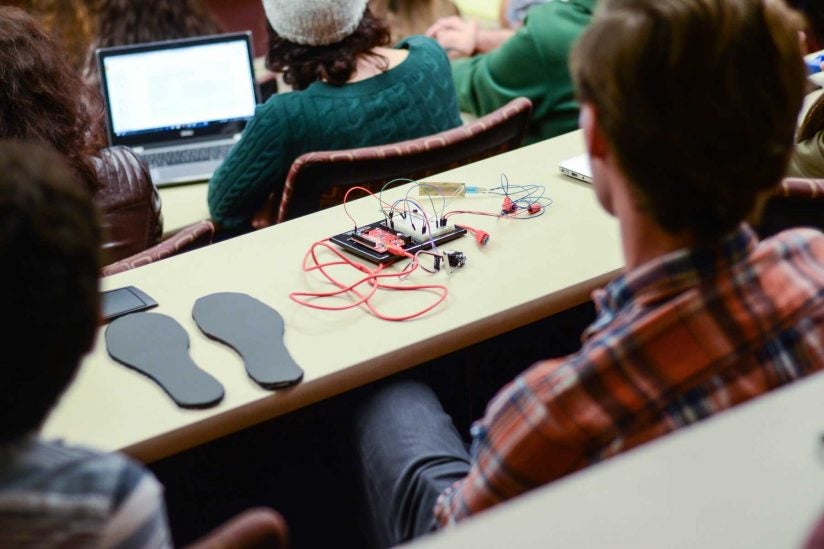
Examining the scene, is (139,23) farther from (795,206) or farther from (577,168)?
(795,206)

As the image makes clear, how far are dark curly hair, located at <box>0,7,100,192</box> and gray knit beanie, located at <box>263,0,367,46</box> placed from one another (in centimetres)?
52

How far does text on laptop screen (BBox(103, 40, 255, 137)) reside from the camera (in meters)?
2.71

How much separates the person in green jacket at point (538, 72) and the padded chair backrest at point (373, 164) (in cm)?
40

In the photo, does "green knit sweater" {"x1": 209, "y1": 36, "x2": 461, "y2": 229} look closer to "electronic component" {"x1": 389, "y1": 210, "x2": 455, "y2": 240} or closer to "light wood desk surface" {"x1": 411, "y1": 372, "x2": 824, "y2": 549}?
"electronic component" {"x1": 389, "y1": 210, "x2": 455, "y2": 240}

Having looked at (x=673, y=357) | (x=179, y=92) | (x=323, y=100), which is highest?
(x=673, y=357)

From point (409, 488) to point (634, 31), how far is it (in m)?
0.65

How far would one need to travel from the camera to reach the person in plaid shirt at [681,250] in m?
0.91

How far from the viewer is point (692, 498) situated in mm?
682

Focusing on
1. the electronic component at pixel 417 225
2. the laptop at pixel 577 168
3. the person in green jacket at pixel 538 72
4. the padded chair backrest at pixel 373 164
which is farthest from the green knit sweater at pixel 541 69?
the electronic component at pixel 417 225

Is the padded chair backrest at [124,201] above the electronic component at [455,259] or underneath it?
underneath

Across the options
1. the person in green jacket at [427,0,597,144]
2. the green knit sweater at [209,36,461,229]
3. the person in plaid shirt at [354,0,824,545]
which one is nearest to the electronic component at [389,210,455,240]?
the green knit sweater at [209,36,461,229]

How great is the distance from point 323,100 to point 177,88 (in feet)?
2.32

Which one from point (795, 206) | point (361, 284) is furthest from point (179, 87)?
point (795, 206)

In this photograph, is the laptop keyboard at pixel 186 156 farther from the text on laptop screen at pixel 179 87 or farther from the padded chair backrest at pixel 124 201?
the padded chair backrest at pixel 124 201
